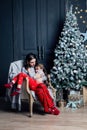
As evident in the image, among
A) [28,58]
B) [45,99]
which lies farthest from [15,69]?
[45,99]

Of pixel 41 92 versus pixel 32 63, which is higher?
pixel 32 63

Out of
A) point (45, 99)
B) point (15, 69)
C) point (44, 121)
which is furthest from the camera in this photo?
point (15, 69)

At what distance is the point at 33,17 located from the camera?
612cm

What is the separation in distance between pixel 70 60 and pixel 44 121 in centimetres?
146

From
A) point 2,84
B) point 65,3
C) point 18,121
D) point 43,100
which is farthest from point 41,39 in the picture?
point 18,121

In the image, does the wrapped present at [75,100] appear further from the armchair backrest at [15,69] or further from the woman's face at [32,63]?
the armchair backrest at [15,69]

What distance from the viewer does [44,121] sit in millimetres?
4473

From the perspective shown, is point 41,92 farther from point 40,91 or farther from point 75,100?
point 75,100

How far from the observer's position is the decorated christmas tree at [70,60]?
546 centimetres

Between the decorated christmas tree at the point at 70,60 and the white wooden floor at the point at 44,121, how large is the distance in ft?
2.00

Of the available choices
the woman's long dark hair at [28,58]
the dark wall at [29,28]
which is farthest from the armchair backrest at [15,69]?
the dark wall at [29,28]

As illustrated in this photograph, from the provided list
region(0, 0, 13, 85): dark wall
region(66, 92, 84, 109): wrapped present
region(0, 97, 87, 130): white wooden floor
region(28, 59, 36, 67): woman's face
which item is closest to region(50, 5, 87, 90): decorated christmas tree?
region(66, 92, 84, 109): wrapped present

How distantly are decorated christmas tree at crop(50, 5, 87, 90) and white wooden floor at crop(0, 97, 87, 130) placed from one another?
2.00ft

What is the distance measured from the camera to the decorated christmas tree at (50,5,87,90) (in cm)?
546
